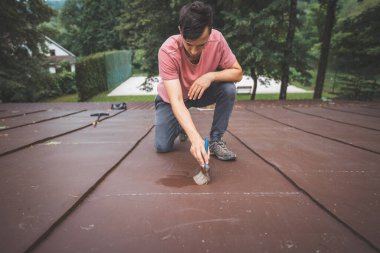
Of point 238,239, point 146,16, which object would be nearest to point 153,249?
point 238,239

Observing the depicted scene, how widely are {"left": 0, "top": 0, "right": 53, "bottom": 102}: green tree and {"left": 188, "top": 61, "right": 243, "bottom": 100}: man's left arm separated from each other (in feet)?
26.2

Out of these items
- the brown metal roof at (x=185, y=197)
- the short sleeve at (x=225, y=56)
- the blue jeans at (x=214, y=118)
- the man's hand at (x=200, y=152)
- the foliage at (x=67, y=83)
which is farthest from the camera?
the foliage at (x=67, y=83)

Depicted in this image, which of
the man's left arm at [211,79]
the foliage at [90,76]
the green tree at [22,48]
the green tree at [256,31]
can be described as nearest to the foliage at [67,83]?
the foliage at [90,76]

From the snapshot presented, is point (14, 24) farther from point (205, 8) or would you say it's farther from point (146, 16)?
point (205, 8)

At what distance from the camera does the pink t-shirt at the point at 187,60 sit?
1.77 m

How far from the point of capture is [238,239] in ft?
3.31

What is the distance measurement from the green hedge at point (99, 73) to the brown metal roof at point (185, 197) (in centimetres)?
1139

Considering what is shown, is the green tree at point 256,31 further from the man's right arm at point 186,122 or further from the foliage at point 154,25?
the man's right arm at point 186,122

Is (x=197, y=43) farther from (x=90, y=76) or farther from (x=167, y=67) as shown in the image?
(x=90, y=76)

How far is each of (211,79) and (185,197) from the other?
84 cm

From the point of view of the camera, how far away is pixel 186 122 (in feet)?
5.13

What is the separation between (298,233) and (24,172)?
1.58 metres

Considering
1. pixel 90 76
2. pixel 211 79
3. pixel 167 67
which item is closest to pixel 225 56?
pixel 211 79

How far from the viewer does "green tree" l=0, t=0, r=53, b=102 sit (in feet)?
26.2
